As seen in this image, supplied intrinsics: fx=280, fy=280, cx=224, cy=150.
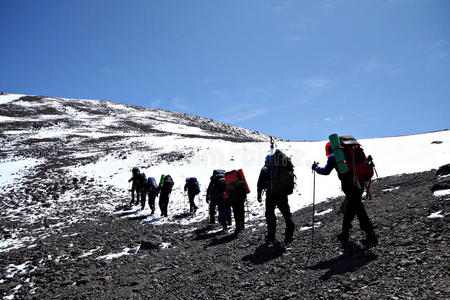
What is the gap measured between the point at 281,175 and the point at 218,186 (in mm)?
5322

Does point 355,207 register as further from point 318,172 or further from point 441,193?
point 441,193

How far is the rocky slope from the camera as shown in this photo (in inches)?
179

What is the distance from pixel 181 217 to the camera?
1569cm

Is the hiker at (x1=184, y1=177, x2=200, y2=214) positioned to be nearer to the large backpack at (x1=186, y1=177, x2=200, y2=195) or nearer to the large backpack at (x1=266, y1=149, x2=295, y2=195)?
the large backpack at (x1=186, y1=177, x2=200, y2=195)

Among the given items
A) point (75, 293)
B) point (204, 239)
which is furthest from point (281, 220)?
point (75, 293)

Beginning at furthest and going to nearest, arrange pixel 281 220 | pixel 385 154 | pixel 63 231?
pixel 385 154, pixel 63 231, pixel 281 220

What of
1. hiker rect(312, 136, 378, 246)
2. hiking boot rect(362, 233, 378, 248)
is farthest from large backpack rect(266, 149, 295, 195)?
hiking boot rect(362, 233, 378, 248)

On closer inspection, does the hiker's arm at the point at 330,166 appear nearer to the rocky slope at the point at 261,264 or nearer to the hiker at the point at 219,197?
the rocky slope at the point at 261,264

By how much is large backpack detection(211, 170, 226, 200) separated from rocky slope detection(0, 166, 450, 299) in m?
1.74

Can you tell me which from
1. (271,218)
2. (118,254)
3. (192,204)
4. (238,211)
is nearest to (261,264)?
(271,218)

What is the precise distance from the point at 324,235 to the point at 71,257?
338 inches

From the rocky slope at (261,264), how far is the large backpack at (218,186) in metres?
1.74

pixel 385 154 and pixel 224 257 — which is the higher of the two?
pixel 385 154

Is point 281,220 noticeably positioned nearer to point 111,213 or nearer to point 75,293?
point 75,293
